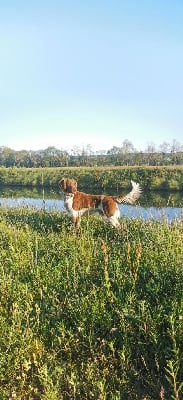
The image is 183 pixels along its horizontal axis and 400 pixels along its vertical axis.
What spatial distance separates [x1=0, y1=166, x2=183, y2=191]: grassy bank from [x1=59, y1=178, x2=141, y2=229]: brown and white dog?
35.6m

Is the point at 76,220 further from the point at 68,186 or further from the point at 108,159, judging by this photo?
the point at 108,159

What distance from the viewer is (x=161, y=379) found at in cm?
366

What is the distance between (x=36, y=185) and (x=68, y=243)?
5934 cm

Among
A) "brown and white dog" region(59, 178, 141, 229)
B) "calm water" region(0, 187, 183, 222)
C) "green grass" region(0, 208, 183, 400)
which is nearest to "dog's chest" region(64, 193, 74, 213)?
"brown and white dog" region(59, 178, 141, 229)

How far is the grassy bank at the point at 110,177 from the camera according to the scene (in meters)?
53.6

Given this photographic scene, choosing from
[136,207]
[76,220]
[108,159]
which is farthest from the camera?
[108,159]

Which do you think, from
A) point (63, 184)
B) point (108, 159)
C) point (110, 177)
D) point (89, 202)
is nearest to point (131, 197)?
point (89, 202)

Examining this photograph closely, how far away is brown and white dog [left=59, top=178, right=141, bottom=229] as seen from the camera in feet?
36.3

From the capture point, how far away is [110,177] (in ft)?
194

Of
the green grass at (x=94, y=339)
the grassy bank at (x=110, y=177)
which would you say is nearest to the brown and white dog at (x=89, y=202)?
the green grass at (x=94, y=339)

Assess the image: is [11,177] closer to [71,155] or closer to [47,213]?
[71,155]

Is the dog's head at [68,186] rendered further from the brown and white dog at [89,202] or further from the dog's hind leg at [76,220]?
the dog's hind leg at [76,220]

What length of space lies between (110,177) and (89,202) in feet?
157

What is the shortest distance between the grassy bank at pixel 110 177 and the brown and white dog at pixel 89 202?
35642 mm
